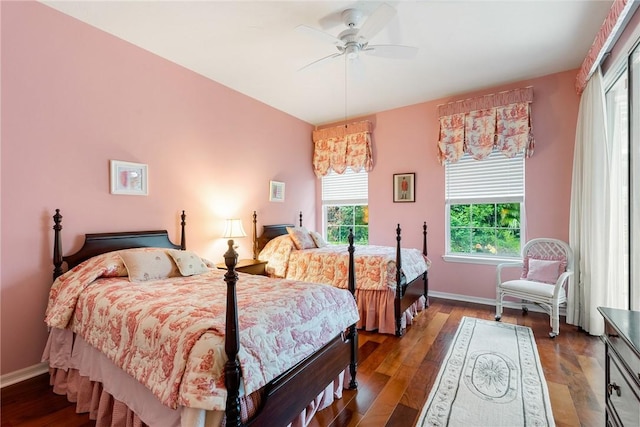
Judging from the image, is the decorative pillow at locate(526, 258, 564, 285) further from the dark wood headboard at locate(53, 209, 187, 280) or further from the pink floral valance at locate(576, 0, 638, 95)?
the dark wood headboard at locate(53, 209, 187, 280)

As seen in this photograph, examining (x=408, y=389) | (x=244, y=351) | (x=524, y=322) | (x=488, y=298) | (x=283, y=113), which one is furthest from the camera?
(x=283, y=113)

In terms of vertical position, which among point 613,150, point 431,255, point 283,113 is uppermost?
point 283,113

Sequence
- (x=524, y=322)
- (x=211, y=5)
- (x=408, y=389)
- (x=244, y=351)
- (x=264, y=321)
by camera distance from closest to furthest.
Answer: (x=244, y=351), (x=264, y=321), (x=408, y=389), (x=211, y=5), (x=524, y=322)

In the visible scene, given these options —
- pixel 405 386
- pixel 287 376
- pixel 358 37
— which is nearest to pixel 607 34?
pixel 358 37

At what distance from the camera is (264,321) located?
1.47 meters

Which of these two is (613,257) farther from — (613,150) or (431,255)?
(431,255)

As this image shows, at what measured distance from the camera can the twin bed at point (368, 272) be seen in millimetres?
3152

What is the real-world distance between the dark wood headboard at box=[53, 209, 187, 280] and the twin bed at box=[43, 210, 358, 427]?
1cm

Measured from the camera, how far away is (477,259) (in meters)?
4.08

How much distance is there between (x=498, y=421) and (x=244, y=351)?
5.38 ft

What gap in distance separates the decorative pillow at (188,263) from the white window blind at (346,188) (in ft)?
10.1

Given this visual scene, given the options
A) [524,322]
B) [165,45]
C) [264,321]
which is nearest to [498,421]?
[264,321]

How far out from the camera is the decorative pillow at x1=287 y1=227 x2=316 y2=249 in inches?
157

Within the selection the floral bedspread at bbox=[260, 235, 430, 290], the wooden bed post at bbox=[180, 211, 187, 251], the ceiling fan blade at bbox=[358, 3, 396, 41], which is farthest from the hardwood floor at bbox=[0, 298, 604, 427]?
the ceiling fan blade at bbox=[358, 3, 396, 41]
